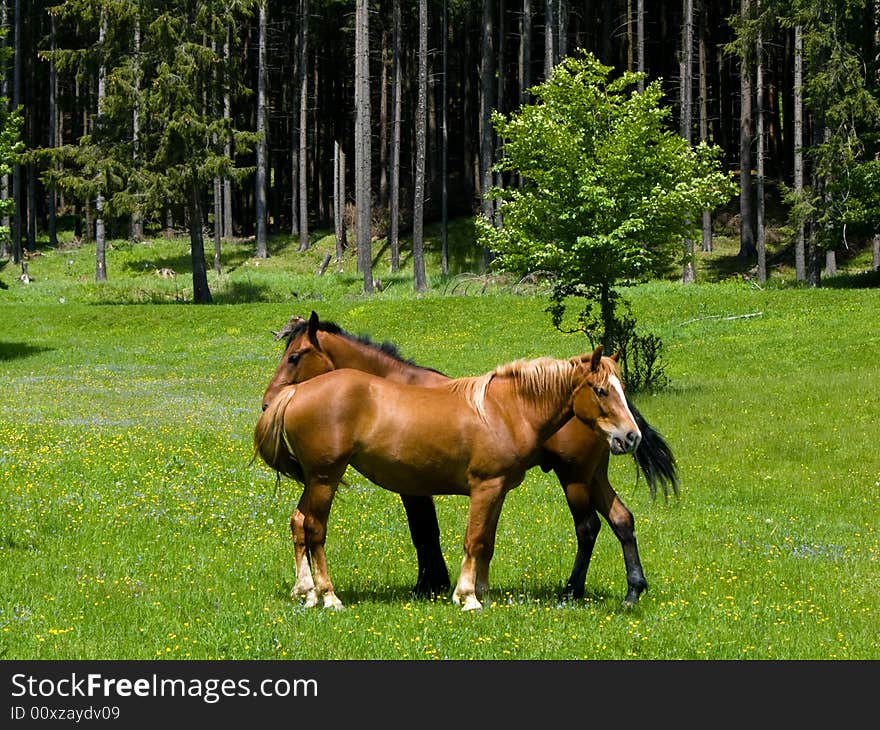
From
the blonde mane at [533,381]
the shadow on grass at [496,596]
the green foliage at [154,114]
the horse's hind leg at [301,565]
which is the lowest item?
the shadow on grass at [496,596]

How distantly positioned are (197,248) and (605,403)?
41293 mm

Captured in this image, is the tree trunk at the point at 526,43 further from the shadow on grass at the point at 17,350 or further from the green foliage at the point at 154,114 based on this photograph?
the shadow on grass at the point at 17,350

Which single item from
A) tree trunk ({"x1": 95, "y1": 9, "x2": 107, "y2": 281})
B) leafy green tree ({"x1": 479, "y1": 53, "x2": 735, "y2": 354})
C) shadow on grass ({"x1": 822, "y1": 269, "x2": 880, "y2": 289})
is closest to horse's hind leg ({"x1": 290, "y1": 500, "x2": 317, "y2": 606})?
leafy green tree ({"x1": 479, "y1": 53, "x2": 735, "y2": 354})

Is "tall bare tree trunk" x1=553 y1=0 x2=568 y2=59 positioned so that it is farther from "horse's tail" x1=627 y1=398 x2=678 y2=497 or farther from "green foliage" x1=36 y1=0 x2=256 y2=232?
"horse's tail" x1=627 y1=398 x2=678 y2=497

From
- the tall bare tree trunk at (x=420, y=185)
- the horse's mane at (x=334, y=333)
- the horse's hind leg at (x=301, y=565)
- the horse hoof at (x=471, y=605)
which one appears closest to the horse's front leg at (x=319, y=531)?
the horse's hind leg at (x=301, y=565)

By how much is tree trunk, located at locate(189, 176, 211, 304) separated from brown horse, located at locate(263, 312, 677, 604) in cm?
3906

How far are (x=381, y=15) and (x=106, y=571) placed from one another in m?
71.0

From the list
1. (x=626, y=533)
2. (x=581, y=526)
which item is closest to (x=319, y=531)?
(x=581, y=526)

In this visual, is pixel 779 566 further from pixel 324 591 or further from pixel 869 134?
pixel 869 134

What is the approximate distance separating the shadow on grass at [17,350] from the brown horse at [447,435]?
31.7m

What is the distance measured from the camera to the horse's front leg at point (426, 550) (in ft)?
33.5

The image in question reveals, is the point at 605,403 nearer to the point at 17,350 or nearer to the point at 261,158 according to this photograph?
the point at 17,350

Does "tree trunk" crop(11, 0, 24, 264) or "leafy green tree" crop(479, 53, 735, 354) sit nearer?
"leafy green tree" crop(479, 53, 735, 354)

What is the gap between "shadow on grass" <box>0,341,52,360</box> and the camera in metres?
38.3
